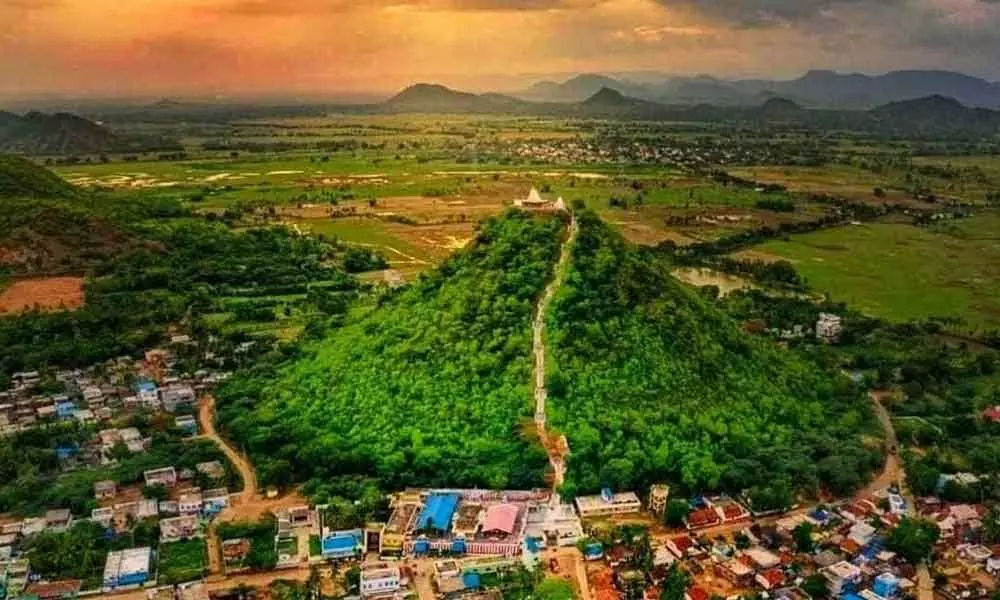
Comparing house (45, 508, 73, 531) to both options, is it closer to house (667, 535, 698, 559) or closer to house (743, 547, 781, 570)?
house (667, 535, 698, 559)

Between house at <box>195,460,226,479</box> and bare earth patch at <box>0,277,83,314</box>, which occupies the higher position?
bare earth patch at <box>0,277,83,314</box>

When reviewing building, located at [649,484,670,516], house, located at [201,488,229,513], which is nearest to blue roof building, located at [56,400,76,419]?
house, located at [201,488,229,513]

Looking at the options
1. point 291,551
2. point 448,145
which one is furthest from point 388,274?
point 448,145

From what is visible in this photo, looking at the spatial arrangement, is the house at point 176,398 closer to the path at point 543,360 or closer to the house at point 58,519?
the house at point 58,519

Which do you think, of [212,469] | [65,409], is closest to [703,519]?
[212,469]

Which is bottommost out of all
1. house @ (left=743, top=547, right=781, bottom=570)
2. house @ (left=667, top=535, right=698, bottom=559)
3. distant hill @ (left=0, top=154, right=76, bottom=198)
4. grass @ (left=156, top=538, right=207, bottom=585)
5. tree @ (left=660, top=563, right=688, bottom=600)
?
grass @ (left=156, top=538, right=207, bottom=585)

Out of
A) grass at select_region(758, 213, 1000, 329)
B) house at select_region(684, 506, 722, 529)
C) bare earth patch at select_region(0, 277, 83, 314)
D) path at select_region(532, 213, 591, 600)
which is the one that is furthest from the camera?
grass at select_region(758, 213, 1000, 329)

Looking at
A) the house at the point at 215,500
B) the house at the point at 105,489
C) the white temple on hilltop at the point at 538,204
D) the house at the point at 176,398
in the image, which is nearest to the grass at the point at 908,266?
the white temple on hilltop at the point at 538,204
